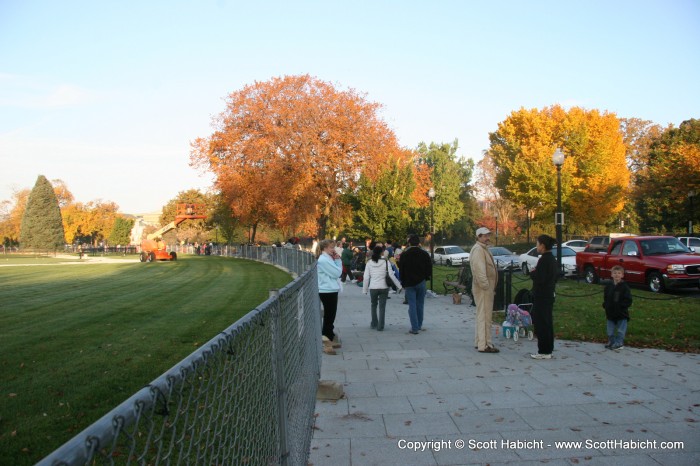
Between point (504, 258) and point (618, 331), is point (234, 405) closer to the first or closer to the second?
point (618, 331)

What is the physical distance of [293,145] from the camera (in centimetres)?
4022

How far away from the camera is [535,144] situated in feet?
168

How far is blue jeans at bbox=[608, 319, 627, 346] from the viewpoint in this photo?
30.0 feet

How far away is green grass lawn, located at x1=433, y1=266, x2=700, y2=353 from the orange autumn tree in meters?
25.8

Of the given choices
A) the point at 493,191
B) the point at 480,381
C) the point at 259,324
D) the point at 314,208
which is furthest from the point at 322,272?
the point at 493,191

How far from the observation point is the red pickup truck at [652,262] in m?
17.3

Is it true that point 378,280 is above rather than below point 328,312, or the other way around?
above

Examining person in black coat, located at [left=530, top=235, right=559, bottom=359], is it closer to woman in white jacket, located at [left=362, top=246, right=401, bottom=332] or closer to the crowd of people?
the crowd of people

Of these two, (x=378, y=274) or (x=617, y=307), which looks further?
(x=378, y=274)

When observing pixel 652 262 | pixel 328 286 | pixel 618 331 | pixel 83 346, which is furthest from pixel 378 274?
pixel 652 262

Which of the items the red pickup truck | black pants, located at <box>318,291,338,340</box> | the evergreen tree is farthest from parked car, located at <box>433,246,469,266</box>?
the evergreen tree

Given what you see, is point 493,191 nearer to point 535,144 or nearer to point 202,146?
point 535,144

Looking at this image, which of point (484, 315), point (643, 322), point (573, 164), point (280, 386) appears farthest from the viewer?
point (573, 164)

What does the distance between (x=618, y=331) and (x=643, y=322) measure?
10.5 feet
